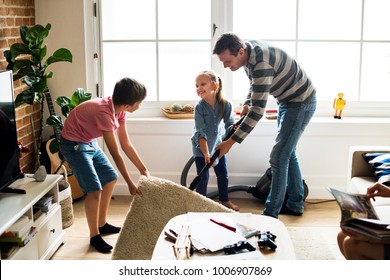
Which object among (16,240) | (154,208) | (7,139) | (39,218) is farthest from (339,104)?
(16,240)

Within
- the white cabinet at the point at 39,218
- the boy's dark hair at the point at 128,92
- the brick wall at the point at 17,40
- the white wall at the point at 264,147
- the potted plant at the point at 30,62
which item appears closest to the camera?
the white cabinet at the point at 39,218

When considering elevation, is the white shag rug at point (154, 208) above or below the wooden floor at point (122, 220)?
above

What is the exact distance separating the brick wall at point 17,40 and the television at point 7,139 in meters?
0.73

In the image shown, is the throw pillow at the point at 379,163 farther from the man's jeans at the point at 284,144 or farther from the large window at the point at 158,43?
the large window at the point at 158,43

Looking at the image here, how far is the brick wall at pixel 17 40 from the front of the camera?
381 cm

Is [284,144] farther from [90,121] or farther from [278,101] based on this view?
[90,121]

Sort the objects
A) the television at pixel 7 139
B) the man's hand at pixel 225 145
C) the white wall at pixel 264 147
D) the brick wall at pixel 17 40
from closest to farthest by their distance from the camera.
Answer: the television at pixel 7 139, the man's hand at pixel 225 145, the brick wall at pixel 17 40, the white wall at pixel 264 147

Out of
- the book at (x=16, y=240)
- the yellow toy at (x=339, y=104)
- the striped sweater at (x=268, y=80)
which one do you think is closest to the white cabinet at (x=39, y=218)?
the book at (x=16, y=240)

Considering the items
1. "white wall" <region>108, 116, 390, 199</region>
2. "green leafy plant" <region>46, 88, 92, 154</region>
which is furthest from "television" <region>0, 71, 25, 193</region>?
"white wall" <region>108, 116, 390, 199</region>

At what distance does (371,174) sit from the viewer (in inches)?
142

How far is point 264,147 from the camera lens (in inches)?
173

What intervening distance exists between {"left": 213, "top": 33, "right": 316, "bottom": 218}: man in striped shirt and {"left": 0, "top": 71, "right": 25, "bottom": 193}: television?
1157mm

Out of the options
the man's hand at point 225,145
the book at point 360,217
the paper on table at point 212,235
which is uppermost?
the man's hand at point 225,145

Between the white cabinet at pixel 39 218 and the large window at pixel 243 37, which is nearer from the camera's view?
the white cabinet at pixel 39 218
